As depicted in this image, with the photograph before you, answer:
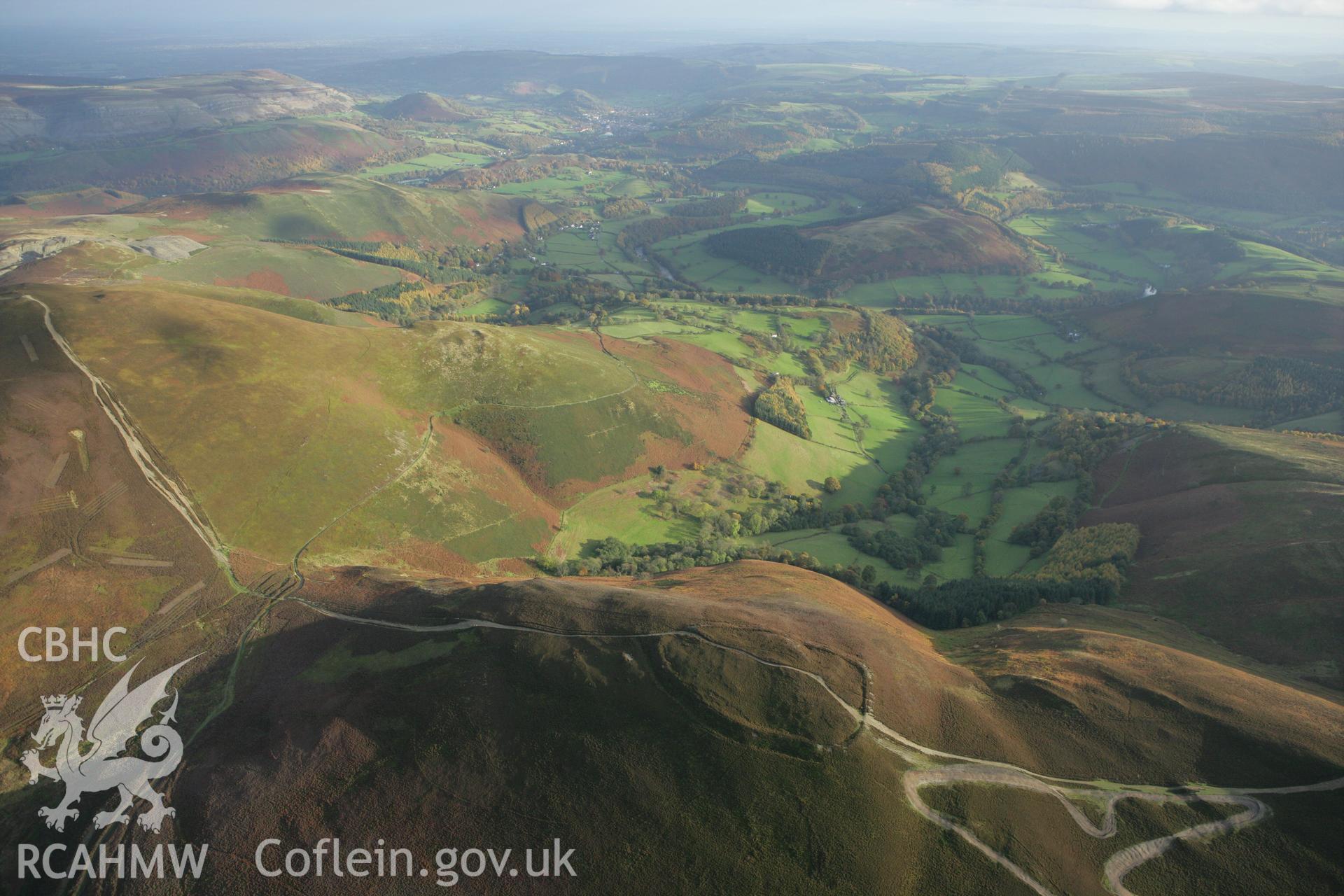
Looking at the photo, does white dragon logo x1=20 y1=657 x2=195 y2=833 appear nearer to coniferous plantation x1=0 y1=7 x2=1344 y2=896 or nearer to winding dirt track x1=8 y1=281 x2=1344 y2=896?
coniferous plantation x1=0 y1=7 x2=1344 y2=896

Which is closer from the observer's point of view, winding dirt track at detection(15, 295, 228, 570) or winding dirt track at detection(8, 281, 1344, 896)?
winding dirt track at detection(8, 281, 1344, 896)

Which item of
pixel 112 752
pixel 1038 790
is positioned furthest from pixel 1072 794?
pixel 112 752

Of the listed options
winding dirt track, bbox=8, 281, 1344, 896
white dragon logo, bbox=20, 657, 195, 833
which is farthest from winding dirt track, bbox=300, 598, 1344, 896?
white dragon logo, bbox=20, 657, 195, 833

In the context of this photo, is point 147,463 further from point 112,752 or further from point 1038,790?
point 1038,790

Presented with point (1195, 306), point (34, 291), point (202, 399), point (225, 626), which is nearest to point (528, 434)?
point (202, 399)

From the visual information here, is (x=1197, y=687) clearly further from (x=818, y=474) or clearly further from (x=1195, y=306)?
(x=1195, y=306)
